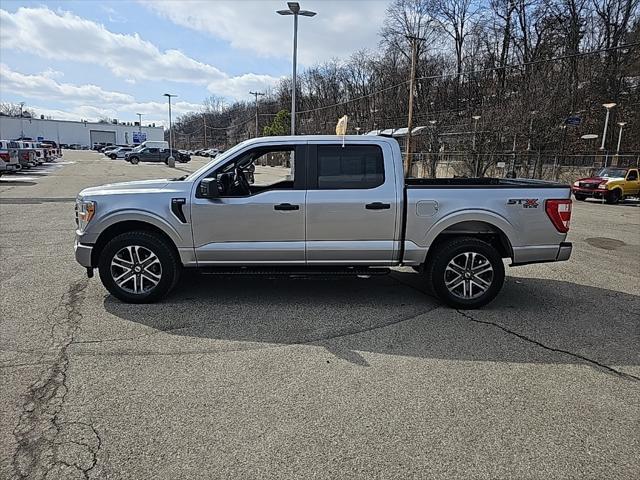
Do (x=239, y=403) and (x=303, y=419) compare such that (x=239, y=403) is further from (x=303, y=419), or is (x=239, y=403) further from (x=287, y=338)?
(x=287, y=338)

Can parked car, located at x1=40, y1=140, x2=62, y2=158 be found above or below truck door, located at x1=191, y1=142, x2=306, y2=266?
above

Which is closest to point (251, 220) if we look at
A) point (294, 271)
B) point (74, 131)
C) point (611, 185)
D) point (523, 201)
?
point (294, 271)

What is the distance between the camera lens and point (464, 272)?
5.44 meters

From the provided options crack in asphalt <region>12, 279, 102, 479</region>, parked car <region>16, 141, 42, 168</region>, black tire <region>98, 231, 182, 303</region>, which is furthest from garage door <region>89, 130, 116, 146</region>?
crack in asphalt <region>12, 279, 102, 479</region>

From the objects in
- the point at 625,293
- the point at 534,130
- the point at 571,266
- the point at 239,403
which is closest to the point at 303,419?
the point at 239,403

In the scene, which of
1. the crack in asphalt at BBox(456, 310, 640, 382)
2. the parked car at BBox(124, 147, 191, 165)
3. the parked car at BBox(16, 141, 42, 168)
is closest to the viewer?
the crack in asphalt at BBox(456, 310, 640, 382)

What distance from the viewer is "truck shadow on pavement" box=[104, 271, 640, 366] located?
170 inches

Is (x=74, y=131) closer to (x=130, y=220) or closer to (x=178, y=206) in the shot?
(x=130, y=220)

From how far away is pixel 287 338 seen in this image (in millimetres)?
4484

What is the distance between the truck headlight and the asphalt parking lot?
3.14 feet

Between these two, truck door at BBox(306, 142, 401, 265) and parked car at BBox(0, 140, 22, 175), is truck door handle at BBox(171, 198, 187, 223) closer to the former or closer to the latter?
truck door at BBox(306, 142, 401, 265)

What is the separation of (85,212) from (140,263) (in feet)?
2.85

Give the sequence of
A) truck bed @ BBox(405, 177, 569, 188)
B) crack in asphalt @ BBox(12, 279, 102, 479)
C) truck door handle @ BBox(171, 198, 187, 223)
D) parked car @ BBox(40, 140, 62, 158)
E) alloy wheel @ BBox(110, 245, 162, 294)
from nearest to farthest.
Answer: crack in asphalt @ BBox(12, 279, 102, 479), truck door handle @ BBox(171, 198, 187, 223), alloy wheel @ BBox(110, 245, 162, 294), truck bed @ BBox(405, 177, 569, 188), parked car @ BBox(40, 140, 62, 158)

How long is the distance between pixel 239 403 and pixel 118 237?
2.93 metres
